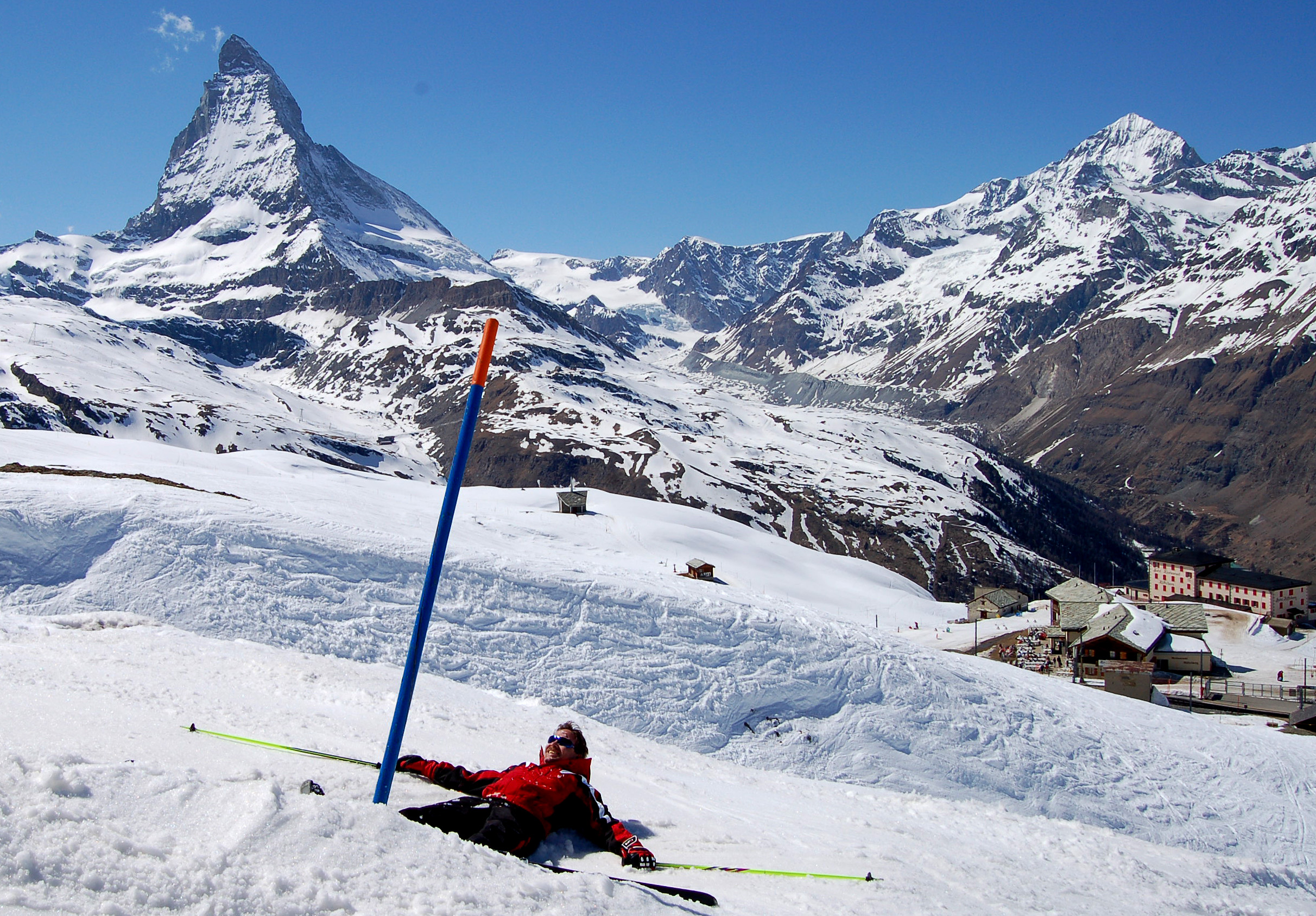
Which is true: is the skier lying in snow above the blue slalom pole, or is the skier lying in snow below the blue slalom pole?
below

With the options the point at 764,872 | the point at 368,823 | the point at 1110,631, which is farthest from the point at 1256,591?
the point at 368,823

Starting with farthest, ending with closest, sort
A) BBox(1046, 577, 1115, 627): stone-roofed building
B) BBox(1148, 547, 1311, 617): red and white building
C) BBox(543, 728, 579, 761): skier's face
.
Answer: BBox(1148, 547, 1311, 617): red and white building → BBox(1046, 577, 1115, 627): stone-roofed building → BBox(543, 728, 579, 761): skier's face

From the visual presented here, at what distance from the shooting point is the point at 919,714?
64.2 feet

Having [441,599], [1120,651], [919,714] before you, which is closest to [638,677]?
[441,599]

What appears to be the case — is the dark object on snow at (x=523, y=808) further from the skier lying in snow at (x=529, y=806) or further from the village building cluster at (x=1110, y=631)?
the village building cluster at (x=1110, y=631)

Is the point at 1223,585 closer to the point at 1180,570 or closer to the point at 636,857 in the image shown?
the point at 1180,570

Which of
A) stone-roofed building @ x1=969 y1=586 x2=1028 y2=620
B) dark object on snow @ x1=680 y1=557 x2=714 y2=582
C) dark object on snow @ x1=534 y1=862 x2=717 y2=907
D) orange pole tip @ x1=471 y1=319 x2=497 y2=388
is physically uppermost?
stone-roofed building @ x1=969 y1=586 x2=1028 y2=620

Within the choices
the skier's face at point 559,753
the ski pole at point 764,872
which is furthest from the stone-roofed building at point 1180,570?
the skier's face at point 559,753

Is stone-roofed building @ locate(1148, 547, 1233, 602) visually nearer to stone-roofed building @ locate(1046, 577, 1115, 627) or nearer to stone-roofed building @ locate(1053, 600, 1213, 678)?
stone-roofed building @ locate(1046, 577, 1115, 627)

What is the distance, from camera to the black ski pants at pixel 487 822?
271 inches

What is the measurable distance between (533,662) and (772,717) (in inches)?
220

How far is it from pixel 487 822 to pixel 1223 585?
121 m

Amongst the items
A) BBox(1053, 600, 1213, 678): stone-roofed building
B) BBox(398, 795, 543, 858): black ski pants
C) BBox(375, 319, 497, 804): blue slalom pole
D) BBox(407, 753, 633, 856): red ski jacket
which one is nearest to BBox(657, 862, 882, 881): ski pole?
BBox(407, 753, 633, 856): red ski jacket

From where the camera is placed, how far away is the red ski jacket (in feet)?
25.9
